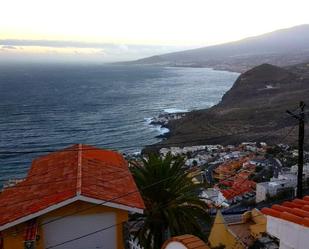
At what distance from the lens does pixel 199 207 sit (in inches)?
485

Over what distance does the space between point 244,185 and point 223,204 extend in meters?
6.85

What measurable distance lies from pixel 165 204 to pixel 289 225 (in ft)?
21.7

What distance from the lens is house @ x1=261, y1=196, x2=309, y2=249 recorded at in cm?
523

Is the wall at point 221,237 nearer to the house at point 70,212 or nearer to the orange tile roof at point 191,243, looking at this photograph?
the house at point 70,212

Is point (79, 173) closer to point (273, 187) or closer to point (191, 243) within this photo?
point (191, 243)

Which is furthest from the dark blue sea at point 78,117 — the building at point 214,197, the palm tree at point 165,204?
the palm tree at point 165,204

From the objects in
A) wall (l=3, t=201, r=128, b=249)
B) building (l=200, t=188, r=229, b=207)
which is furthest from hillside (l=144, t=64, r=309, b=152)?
wall (l=3, t=201, r=128, b=249)

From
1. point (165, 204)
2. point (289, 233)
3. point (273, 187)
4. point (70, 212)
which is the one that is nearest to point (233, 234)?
point (165, 204)

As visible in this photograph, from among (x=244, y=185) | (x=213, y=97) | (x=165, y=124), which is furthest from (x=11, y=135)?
(x=213, y=97)

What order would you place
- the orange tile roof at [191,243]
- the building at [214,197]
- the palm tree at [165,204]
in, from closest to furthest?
1. the orange tile roof at [191,243]
2. the palm tree at [165,204]
3. the building at [214,197]

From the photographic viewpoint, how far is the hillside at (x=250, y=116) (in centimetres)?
7112

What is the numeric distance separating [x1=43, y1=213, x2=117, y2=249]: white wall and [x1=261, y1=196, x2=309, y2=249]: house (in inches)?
180

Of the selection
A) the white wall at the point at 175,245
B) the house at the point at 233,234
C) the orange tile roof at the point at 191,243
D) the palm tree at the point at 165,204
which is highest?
the orange tile roof at the point at 191,243

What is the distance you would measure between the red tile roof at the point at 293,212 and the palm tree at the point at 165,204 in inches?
212
